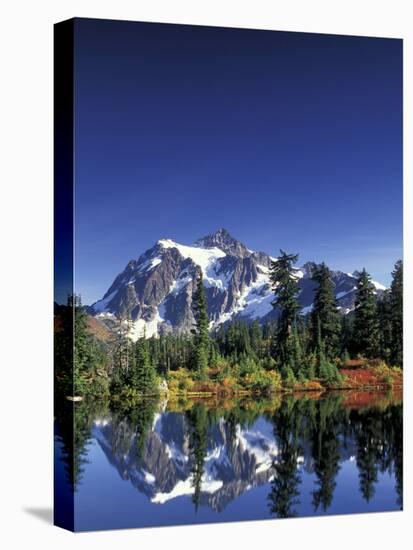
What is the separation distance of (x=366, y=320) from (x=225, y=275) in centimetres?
194

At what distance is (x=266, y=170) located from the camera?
19312 mm

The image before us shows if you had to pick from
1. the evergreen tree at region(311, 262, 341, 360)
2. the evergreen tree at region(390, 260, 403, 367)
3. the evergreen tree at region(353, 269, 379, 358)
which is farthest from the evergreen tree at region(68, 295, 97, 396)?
the evergreen tree at region(390, 260, 403, 367)

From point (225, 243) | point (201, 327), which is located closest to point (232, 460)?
point (201, 327)

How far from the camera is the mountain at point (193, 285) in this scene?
18.7 metres

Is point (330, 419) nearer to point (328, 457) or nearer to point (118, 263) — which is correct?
point (328, 457)

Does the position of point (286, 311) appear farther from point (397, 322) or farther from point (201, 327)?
point (397, 322)

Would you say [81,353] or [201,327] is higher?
[201,327]

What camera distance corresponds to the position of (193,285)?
19203 mm

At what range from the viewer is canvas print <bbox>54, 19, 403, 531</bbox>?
59.4 feet

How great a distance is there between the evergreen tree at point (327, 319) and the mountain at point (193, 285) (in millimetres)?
89

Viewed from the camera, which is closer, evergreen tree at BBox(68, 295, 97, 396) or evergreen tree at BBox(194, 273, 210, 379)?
evergreen tree at BBox(68, 295, 97, 396)

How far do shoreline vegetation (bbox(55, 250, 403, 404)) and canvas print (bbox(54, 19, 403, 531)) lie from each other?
2 cm

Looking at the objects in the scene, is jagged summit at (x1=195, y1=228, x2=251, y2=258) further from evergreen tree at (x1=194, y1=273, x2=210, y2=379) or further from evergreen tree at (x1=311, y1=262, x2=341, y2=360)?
evergreen tree at (x1=311, y1=262, x2=341, y2=360)

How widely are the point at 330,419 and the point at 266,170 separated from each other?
121 inches
